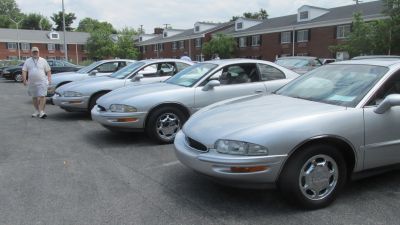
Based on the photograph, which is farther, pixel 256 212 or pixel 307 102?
pixel 307 102

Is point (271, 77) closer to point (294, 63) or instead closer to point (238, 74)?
point (238, 74)

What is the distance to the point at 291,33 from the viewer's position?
43.7 metres

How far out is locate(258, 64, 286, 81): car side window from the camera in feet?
23.8

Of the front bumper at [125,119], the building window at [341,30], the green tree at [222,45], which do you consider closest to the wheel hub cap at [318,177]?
the front bumper at [125,119]

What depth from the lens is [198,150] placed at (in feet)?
13.1

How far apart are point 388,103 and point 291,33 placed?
41.6m

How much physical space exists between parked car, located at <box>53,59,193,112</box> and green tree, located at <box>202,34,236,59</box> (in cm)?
4113

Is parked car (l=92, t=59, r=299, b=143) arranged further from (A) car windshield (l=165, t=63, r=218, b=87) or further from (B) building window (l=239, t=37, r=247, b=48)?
(B) building window (l=239, t=37, r=247, b=48)

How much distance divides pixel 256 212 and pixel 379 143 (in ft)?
4.87

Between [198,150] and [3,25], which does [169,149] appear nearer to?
[198,150]

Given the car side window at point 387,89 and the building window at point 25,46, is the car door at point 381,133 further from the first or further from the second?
the building window at point 25,46

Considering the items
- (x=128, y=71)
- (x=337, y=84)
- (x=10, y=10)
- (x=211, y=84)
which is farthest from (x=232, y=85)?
(x=10, y=10)

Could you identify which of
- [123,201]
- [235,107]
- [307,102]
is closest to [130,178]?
[123,201]

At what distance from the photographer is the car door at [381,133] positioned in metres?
3.98
